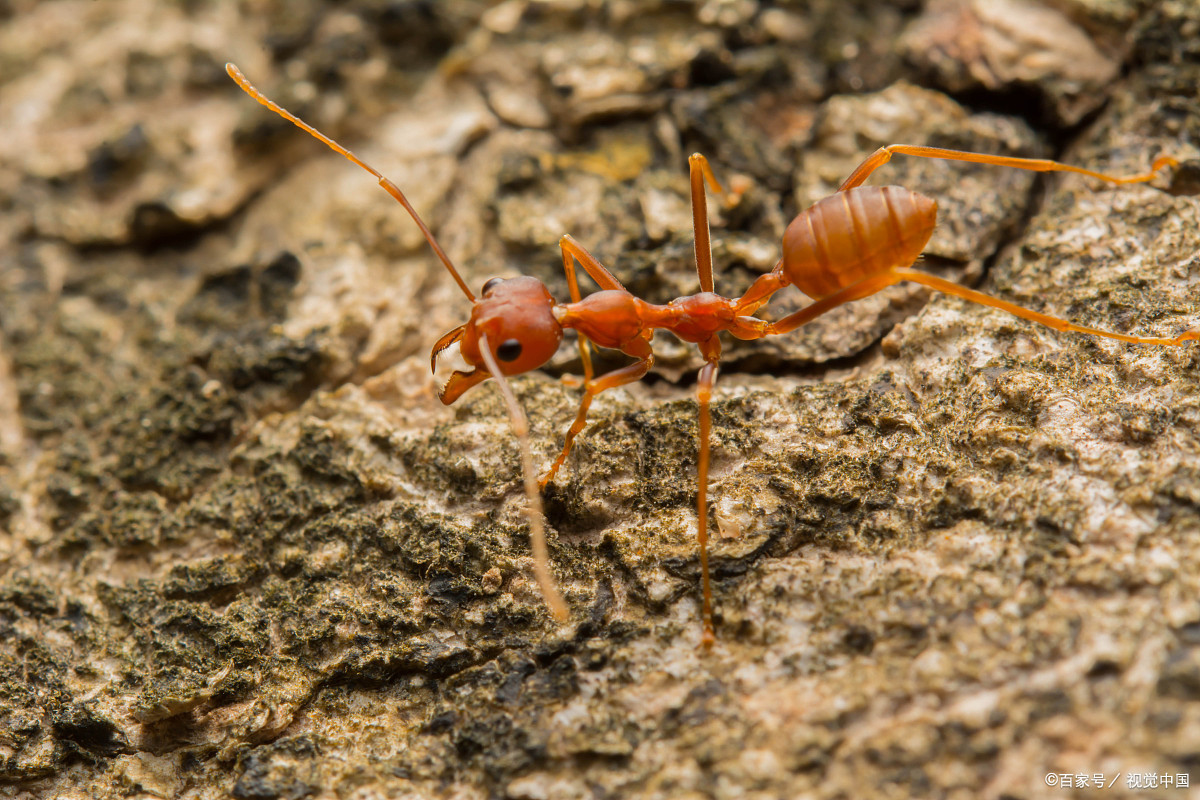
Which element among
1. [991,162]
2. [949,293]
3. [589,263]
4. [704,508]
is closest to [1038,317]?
[949,293]

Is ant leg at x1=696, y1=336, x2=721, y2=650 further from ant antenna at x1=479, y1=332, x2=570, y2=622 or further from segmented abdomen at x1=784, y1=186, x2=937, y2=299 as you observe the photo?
segmented abdomen at x1=784, y1=186, x2=937, y2=299

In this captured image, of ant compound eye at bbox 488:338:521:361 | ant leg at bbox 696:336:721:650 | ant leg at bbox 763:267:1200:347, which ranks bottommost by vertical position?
ant leg at bbox 696:336:721:650

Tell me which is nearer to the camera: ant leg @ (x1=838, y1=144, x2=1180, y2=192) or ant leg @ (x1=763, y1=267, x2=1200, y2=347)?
ant leg @ (x1=763, y1=267, x2=1200, y2=347)

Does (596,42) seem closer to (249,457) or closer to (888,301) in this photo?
(888,301)

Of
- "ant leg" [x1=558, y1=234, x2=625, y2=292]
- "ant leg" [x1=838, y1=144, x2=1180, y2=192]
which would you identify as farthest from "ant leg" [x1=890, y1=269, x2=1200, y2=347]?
"ant leg" [x1=558, y1=234, x2=625, y2=292]

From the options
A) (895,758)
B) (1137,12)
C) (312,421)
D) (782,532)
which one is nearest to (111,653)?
(312,421)

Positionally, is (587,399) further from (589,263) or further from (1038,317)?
(1038,317)

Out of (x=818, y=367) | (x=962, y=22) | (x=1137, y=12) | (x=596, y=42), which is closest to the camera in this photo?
(x=818, y=367)
